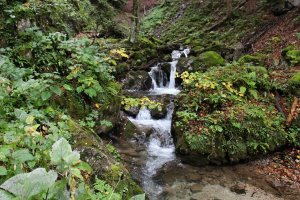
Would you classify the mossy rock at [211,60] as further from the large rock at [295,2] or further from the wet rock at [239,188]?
the wet rock at [239,188]

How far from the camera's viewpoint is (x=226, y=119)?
7.78 m

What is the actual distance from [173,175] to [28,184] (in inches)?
225

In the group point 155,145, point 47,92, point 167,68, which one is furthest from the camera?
point 167,68

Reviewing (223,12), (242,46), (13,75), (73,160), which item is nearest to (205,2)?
(223,12)

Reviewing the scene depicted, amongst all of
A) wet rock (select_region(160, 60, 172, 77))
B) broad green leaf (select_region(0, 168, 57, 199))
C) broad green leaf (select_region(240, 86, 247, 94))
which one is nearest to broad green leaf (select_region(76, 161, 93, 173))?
broad green leaf (select_region(0, 168, 57, 199))

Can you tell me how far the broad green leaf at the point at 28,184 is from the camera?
1.26m

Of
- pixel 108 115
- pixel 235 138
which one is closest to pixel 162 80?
pixel 235 138

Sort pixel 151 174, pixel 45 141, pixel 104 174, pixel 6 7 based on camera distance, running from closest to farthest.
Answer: pixel 45 141 → pixel 104 174 → pixel 6 7 → pixel 151 174

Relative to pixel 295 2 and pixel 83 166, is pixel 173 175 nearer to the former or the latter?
pixel 83 166

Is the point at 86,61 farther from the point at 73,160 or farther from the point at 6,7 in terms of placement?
the point at 73,160

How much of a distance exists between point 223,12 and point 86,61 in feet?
53.6

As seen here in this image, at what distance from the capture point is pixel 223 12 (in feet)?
64.1

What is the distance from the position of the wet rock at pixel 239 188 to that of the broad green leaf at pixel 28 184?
18.1 ft

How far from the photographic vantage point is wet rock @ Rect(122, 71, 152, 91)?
12.5 metres
